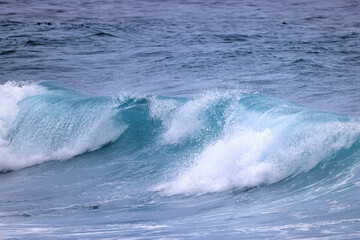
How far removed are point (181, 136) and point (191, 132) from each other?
189 mm

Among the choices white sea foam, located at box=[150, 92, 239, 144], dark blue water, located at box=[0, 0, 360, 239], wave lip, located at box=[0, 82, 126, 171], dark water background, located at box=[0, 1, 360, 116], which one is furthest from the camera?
dark water background, located at box=[0, 1, 360, 116]

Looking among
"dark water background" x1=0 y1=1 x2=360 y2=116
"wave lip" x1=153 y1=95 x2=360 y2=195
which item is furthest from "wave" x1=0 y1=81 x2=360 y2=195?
"dark water background" x1=0 y1=1 x2=360 y2=116

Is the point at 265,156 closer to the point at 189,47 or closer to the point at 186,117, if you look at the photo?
the point at 186,117

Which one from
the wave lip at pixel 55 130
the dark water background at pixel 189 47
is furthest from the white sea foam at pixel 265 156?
the dark water background at pixel 189 47

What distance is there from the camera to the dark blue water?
6.51 meters

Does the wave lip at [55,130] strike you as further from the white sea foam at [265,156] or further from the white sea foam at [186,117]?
the white sea foam at [265,156]

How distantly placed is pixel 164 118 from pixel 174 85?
14.2 ft

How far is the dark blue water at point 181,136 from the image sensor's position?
21.4 feet

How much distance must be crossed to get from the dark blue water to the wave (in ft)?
0.08

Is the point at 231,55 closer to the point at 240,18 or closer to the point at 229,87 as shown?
the point at 229,87

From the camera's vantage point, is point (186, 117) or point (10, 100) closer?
point (186, 117)

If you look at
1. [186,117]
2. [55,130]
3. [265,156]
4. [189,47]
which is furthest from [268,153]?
[189,47]

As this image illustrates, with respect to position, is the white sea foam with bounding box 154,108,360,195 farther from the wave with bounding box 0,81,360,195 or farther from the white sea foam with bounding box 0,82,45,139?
the white sea foam with bounding box 0,82,45,139

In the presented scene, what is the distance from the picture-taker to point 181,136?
10.5 metres
